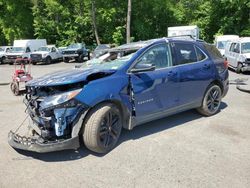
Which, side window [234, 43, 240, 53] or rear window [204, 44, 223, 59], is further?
side window [234, 43, 240, 53]

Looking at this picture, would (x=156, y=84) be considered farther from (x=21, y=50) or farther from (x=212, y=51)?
(x=21, y=50)

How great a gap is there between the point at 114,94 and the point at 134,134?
4.09 ft

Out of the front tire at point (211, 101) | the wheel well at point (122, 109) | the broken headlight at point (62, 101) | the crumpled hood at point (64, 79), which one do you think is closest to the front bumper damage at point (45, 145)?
the broken headlight at point (62, 101)

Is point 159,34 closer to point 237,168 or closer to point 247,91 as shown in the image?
point 247,91

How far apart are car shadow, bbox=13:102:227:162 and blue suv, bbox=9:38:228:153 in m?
0.26

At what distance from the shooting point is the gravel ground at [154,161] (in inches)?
167

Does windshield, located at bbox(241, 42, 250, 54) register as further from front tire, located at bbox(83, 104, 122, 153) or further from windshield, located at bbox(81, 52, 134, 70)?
front tire, located at bbox(83, 104, 122, 153)

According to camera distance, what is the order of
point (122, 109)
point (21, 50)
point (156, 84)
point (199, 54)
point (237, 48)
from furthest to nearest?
point (21, 50) < point (237, 48) < point (199, 54) < point (156, 84) < point (122, 109)

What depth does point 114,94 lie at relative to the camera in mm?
5195

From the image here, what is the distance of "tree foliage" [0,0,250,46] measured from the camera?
112ft

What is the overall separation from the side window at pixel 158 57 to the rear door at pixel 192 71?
0.26 meters

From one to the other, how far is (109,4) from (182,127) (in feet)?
103

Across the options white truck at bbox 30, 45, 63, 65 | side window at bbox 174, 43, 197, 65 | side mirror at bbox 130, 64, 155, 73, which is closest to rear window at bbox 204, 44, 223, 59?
side window at bbox 174, 43, 197, 65

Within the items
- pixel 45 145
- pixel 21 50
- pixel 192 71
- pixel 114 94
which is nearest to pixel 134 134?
pixel 114 94
